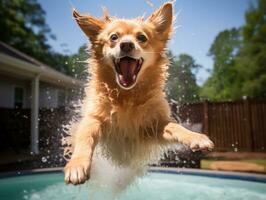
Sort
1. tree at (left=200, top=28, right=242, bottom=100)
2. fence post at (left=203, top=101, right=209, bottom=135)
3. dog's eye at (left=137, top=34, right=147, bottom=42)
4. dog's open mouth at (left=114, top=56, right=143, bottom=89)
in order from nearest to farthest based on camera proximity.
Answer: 1. dog's open mouth at (left=114, top=56, right=143, bottom=89)
2. dog's eye at (left=137, top=34, right=147, bottom=42)
3. fence post at (left=203, top=101, right=209, bottom=135)
4. tree at (left=200, top=28, right=242, bottom=100)

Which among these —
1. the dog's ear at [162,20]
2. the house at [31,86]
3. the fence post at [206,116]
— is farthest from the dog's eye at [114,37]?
the fence post at [206,116]

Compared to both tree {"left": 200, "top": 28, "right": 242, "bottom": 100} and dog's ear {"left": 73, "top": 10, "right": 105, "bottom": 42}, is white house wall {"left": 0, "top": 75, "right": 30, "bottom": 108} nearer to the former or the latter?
dog's ear {"left": 73, "top": 10, "right": 105, "bottom": 42}

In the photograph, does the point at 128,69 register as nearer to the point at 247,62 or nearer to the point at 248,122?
the point at 248,122

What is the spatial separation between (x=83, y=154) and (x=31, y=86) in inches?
376

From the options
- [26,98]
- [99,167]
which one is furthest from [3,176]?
[26,98]

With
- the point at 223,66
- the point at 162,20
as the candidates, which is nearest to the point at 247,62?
the point at 223,66

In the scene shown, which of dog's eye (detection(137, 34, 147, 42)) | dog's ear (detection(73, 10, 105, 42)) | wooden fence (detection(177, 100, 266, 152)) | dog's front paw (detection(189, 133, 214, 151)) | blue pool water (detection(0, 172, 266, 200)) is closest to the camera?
dog's front paw (detection(189, 133, 214, 151))

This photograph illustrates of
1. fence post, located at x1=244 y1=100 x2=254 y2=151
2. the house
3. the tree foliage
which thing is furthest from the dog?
the tree foliage

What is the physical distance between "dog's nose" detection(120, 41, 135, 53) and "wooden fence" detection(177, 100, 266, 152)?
335 inches

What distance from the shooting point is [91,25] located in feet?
11.1

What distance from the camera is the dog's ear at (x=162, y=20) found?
3.37m

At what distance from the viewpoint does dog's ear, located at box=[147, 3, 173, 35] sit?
337 cm

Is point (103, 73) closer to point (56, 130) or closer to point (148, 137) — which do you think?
point (148, 137)

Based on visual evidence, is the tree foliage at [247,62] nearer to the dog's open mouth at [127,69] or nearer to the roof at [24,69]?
the roof at [24,69]
